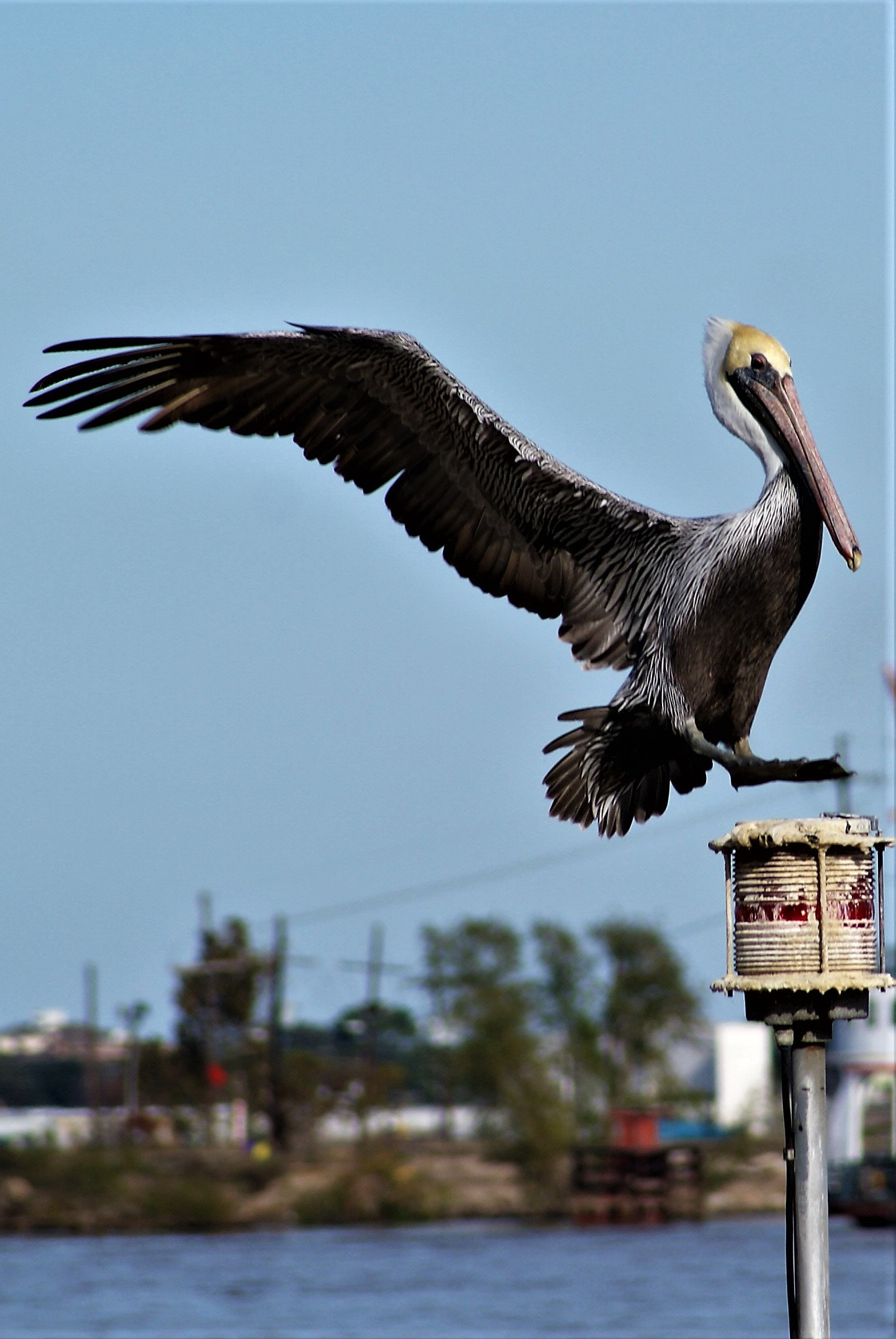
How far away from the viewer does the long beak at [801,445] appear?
782 cm

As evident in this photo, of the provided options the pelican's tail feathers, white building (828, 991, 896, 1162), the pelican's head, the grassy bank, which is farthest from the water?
the pelican's head

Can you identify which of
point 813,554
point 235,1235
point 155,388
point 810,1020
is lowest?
point 235,1235

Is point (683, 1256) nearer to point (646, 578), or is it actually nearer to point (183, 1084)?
point (183, 1084)

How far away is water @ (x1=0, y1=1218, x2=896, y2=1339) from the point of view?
27344 millimetres

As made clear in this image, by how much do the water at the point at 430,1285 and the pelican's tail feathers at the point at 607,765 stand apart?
18.3 m

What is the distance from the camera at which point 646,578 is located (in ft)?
28.3

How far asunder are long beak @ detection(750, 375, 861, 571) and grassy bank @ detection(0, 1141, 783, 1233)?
38.7m

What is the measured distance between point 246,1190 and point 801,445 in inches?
1602

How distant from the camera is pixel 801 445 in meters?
8.13

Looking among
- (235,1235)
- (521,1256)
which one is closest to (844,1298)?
(521,1256)

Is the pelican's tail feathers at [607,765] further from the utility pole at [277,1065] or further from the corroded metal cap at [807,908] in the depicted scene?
the utility pole at [277,1065]

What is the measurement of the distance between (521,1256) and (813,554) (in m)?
31.1

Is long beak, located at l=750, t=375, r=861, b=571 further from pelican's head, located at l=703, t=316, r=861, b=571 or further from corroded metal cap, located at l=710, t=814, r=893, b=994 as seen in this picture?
Result: corroded metal cap, located at l=710, t=814, r=893, b=994

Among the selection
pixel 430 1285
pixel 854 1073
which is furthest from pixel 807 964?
pixel 854 1073
